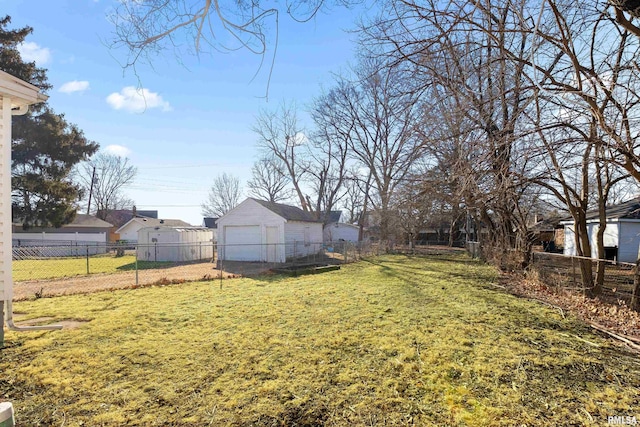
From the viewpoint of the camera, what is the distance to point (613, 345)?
460 cm

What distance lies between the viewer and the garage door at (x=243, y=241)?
60.0ft

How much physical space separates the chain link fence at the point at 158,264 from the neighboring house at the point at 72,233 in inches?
185

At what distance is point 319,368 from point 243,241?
15.4 meters

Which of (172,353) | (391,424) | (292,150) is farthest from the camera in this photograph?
(292,150)

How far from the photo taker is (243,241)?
18.6 metres

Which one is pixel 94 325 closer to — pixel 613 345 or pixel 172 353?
pixel 172 353

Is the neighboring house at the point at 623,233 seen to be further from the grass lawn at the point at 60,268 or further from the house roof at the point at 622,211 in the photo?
the grass lawn at the point at 60,268

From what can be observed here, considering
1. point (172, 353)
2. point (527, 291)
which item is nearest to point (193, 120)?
point (172, 353)

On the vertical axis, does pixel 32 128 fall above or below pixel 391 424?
above

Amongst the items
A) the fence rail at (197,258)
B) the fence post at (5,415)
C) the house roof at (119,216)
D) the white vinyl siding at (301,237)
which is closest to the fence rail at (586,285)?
the fence post at (5,415)

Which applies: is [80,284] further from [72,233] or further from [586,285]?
[72,233]

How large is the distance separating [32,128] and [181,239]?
46.2 feet

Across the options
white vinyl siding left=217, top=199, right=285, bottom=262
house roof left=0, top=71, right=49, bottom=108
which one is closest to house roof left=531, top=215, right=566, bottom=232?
white vinyl siding left=217, top=199, right=285, bottom=262

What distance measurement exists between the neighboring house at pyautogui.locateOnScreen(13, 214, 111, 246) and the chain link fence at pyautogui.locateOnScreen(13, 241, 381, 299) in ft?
15.4
